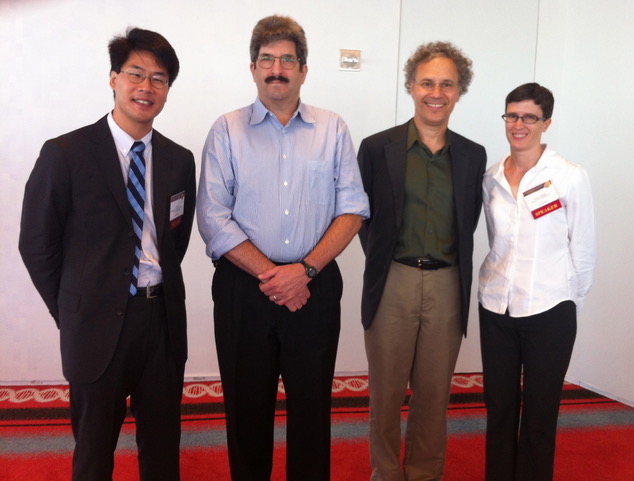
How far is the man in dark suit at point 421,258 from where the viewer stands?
2.54m

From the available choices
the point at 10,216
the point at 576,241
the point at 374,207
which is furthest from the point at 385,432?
the point at 10,216

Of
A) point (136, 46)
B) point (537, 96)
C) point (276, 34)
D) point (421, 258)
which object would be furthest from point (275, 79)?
point (537, 96)

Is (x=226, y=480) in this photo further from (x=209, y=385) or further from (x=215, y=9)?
(x=215, y=9)

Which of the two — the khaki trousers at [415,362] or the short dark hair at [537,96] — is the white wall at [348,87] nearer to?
the khaki trousers at [415,362]

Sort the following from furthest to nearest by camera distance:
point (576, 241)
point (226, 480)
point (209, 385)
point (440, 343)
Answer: point (209, 385)
point (226, 480)
point (440, 343)
point (576, 241)

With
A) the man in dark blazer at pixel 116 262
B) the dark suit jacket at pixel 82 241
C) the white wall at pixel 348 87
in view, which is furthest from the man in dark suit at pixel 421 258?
the white wall at pixel 348 87

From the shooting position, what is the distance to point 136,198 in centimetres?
205

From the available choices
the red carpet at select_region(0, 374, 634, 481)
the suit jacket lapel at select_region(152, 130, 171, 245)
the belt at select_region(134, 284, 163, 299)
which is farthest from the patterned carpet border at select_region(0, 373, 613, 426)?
the suit jacket lapel at select_region(152, 130, 171, 245)

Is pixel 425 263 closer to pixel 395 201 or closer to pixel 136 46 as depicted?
pixel 395 201

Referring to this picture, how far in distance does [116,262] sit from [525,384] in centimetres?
184

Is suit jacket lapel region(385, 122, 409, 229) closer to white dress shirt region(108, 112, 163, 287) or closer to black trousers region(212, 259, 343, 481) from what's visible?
black trousers region(212, 259, 343, 481)

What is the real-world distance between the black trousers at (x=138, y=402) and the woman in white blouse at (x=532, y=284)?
1.44 meters

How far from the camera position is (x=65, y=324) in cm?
201

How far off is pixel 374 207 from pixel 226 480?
158 cm
